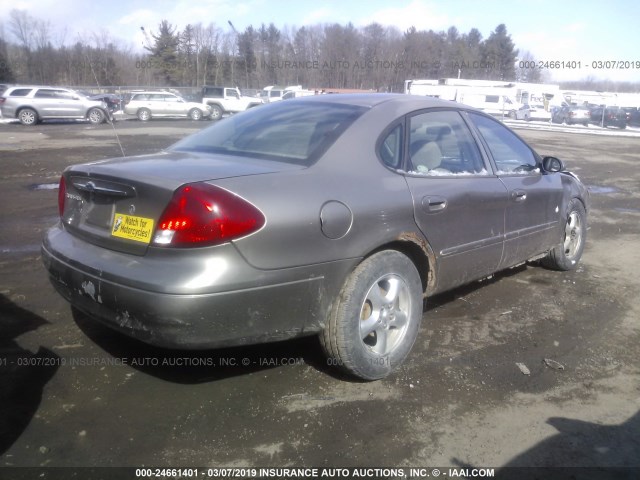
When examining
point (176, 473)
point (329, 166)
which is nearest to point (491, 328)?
point (329, 166)

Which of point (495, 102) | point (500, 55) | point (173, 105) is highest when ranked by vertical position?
point (500, 55)

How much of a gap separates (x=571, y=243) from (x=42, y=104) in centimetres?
2588

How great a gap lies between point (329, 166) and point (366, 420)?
4.32 ft

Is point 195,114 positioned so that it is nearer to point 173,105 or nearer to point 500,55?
point 173,105

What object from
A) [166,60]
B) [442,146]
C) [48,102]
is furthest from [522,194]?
[166,60]

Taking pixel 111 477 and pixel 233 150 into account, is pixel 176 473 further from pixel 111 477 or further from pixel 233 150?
pixel 233 150

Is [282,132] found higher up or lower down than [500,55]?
lower down

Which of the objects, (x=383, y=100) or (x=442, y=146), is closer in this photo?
(x=383, y=100)

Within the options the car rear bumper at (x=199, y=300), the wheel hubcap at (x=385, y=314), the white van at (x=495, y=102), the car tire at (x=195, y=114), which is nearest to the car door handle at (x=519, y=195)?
the wheel hubcap at (x=385, y=314)

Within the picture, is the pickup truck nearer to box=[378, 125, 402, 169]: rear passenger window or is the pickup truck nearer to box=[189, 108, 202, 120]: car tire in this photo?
box=[189, 108, 202, 120]: car tire

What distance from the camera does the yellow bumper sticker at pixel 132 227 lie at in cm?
251

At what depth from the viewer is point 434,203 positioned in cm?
326

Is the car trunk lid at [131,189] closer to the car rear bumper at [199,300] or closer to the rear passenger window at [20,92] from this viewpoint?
the car rear bumper at [199,300]

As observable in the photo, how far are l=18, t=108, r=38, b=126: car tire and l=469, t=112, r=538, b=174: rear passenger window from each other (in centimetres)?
2596
